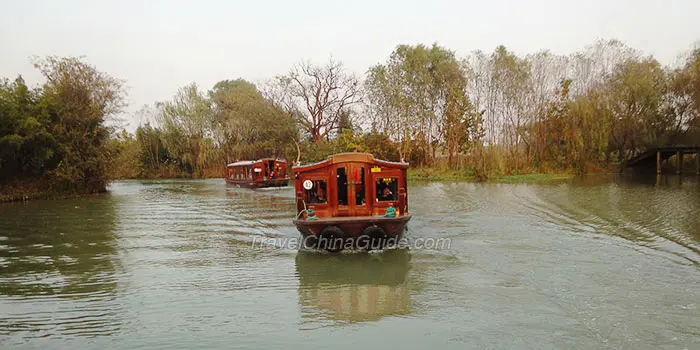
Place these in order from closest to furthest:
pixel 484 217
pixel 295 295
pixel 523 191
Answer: pixel 295 295 → pixel 484 217 → pixel 523 191

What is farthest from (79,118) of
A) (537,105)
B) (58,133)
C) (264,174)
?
(537,105)

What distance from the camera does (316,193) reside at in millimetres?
10531

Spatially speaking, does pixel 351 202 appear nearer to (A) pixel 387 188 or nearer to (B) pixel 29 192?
(A) pixel 387 188

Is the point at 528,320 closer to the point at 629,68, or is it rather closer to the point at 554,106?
the point at 554,106

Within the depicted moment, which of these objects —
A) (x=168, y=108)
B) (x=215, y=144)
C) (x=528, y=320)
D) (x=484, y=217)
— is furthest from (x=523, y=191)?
(x=168, y=108)

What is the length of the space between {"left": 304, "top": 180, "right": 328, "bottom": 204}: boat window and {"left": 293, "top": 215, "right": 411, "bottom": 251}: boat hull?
25.3 inches

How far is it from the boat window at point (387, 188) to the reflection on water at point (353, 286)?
4.01ft

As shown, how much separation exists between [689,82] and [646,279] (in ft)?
119

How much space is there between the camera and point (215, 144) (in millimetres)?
45875

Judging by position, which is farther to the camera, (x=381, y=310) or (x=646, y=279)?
(x=646, y=279)

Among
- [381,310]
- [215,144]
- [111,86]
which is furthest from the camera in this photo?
[215,144]

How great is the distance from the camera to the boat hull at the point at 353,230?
9555mm

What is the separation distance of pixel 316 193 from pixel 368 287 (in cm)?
336

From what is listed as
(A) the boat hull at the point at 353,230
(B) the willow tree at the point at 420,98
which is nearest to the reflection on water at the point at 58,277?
(A) the boat hull at the point at 353,230
